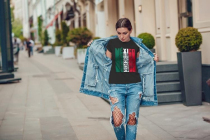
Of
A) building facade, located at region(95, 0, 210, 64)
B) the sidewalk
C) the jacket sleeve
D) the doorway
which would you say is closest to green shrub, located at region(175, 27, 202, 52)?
building facade, located at region(95, 0, 210, 64)

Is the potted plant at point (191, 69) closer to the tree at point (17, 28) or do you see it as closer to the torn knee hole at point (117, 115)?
the torn knee hole at point (117, 115)

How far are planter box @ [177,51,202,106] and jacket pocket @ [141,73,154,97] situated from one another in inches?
160

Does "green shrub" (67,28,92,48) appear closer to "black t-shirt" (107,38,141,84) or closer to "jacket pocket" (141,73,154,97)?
"jacket pocket" (141,73,154,97)

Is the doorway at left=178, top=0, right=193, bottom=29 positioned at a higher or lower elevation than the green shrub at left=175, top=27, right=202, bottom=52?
higher

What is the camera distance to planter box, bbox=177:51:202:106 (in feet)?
30.2

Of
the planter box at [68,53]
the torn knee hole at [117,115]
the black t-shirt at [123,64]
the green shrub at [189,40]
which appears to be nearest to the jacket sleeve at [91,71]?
the black t-shirt at [123,64]

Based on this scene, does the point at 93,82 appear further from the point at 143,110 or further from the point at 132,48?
the point at 143,110

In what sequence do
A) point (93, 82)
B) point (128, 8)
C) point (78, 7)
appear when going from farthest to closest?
point (78, 7), point (128, 8), point (93, 82)

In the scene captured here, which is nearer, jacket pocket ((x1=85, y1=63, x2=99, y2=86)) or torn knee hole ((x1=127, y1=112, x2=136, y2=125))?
torn knee hole ((x1=127, y1=112, x2=136, y2=125))

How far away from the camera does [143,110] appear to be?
9.05 meters

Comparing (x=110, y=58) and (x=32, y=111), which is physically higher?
(x=110, y=58)

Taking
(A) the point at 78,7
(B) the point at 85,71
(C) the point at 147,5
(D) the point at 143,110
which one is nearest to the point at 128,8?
(C) the point at 147,5

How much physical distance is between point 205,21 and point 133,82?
222 inches

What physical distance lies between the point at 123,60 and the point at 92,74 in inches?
22.3
